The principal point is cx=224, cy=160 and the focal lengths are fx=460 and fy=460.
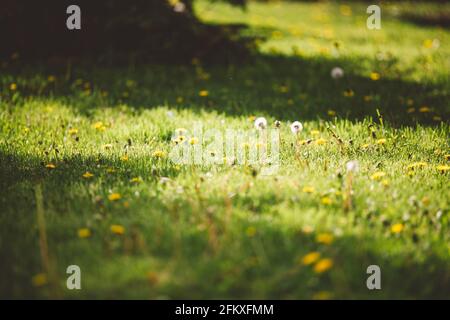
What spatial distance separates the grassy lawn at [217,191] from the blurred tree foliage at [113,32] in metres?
0.40

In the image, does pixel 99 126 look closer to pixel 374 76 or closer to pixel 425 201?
pixel 425 201

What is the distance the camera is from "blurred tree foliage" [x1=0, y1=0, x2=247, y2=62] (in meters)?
5.44

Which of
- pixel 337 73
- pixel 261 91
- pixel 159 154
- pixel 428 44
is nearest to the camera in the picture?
pixel 159 154

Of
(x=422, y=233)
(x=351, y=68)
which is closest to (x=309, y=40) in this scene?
(x=351, y=68)

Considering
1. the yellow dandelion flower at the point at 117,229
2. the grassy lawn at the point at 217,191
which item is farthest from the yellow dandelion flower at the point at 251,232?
the yellow dandelion flower at the point at 117,229

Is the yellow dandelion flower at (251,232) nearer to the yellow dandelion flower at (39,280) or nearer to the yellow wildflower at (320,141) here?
the yellow dandelion flower at (39,280)

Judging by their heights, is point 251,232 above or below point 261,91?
below

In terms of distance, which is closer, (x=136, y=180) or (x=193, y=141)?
(x=136, y=180)

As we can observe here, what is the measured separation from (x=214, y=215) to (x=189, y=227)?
164 millimetres

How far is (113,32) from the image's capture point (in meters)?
5.66

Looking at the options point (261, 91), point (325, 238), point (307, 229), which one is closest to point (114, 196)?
point (307, 229)

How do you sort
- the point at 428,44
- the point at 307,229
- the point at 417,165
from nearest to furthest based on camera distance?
1. the point at 307,229
2. the point at 417,165
3. the point at 428,44

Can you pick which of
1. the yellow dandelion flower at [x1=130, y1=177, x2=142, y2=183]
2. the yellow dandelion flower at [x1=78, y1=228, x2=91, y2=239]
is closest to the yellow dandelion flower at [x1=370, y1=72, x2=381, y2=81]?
the yellow dandelion flower at [x1=130, y1=177, x2=142, y2=183]

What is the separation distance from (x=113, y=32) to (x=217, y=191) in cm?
364
